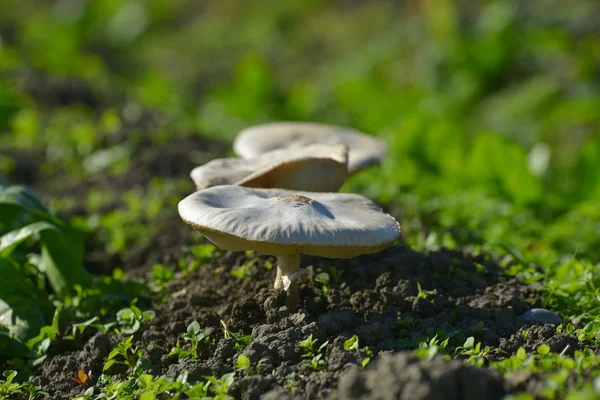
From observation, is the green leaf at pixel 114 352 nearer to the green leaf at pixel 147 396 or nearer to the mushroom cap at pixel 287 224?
the green leaf at pixel 147 396

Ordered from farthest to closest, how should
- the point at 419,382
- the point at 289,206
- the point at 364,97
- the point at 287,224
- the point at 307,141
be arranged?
1. the point at 364,97
2. the point at 307,141
3. the point at 289,206
4. the point at 287,224
5. the point at 419,382

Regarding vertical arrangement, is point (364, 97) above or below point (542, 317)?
above

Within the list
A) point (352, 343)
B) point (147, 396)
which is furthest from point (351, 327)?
point (147, 396)

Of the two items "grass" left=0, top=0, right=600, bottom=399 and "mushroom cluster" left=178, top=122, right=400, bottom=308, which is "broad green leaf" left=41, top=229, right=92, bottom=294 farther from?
"mushroom cluster" left=178, top=122, right=400, bottom=308

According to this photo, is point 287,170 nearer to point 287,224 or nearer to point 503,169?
point 287,224

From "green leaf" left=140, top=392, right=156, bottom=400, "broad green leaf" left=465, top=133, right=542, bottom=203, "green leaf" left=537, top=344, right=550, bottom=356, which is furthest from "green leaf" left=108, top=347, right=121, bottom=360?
"broad green leaf" left=465, top=133, right=542, bottom=203

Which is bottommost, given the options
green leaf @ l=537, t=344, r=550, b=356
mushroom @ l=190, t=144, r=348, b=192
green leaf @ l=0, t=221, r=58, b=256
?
green leaf @ l=537, t=344, r=550, b=356

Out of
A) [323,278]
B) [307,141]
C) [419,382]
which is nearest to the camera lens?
[419,382]
